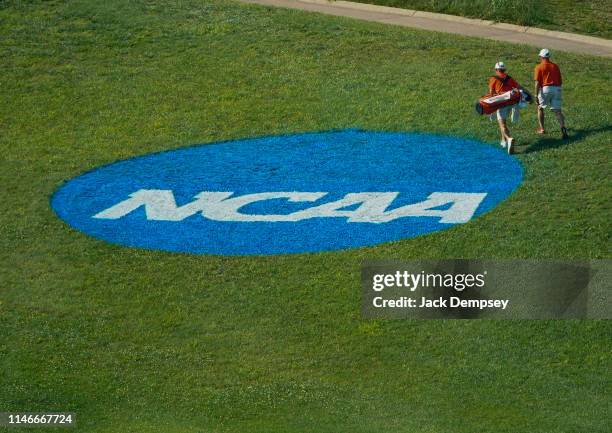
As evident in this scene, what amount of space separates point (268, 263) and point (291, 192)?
281 centimetres

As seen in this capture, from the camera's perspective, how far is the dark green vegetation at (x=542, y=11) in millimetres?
33438

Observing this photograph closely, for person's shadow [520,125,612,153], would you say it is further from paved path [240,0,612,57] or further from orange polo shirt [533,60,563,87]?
paved path [240,0,612,57]

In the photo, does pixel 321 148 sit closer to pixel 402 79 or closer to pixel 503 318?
pixel 402 79

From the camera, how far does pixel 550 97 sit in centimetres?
2639

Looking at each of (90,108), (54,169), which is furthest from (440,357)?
(90,108)

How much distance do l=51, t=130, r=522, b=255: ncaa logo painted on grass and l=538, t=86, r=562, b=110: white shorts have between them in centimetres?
135

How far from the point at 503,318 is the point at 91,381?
6.40 m

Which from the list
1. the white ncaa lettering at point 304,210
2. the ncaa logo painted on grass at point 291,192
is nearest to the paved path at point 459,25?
the ncaa logo painted on grass at point 291,192

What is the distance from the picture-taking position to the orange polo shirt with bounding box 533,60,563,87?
2633 cm

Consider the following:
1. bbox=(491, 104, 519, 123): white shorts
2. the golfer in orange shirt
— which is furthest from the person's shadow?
bbox=(491, 104, 519, 123): white shorts

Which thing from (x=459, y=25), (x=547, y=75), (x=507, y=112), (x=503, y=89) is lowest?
(x=507, y=112)

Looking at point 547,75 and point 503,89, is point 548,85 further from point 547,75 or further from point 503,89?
point 503,89

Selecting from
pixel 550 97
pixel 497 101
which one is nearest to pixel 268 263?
pixel 497 101

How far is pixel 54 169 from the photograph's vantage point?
90.3 ft
